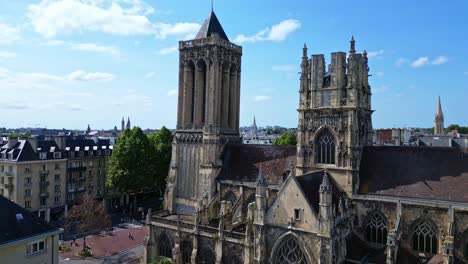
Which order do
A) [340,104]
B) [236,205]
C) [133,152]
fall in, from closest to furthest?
[340,104] → [236,205] → [133,152]

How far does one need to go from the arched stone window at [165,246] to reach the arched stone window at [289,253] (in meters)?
13.6

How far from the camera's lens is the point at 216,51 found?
42219 millimetres

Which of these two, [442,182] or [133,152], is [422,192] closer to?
[442,182]

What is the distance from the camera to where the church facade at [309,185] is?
2759 cm

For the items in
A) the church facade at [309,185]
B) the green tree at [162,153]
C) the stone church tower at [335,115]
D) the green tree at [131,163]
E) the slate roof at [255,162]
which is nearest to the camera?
the church facade at [309,185]

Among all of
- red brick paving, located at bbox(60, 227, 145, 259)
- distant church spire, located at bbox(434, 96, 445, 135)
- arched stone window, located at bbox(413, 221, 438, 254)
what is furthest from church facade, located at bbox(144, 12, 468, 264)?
distant church spire, located at bbox(434, 96, 445, 135)

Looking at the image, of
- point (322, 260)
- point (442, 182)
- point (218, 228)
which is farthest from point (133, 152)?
point (442, 182)

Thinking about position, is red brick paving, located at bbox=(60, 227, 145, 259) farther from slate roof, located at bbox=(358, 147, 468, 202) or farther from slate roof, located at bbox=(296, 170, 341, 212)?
slate roof, located at bbox=(358, 147, 468, 202)

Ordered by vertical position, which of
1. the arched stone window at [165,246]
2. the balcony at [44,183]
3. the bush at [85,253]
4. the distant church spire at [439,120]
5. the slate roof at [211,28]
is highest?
the slate roof at [211,28]

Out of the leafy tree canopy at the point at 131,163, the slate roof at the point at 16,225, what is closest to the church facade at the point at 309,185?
the slate roof at the point at 16,225

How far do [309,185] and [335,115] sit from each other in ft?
24.0

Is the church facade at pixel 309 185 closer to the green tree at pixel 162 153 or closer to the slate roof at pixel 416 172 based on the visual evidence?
the slate roof at pixel 416 172

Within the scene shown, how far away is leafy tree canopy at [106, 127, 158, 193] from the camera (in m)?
59.0

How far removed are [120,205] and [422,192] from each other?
56190mm
